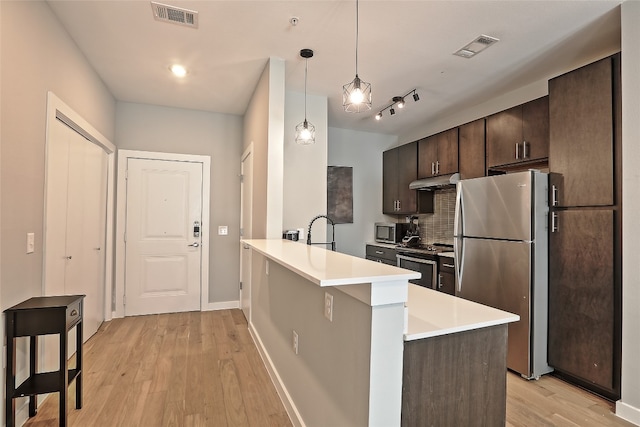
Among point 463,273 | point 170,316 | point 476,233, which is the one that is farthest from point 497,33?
point 170,316

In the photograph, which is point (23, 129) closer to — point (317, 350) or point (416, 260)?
point (317, 350)

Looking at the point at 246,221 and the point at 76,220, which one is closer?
the point at 76,220

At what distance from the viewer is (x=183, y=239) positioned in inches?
167

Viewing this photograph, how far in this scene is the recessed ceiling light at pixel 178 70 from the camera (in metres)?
3.06

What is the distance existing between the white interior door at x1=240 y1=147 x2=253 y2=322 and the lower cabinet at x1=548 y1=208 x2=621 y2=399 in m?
2.86

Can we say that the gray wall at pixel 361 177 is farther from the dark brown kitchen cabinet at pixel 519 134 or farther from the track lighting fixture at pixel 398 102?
the dark brown kitchen cabinet at pixel 519 134

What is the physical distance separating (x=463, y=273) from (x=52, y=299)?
3.27m

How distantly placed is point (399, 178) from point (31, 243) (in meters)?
4.26

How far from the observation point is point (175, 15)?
2281 millimetres

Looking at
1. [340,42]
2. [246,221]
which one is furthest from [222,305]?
[340,42]

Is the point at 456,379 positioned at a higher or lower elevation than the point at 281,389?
higher

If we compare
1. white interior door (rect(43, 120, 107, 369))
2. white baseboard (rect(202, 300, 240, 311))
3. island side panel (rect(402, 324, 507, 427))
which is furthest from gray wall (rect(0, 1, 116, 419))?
white baseboard (rect(202, 300, 240, 311))

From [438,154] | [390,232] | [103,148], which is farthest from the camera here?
[390,232]

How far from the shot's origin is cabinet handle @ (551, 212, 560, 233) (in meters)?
2.66
